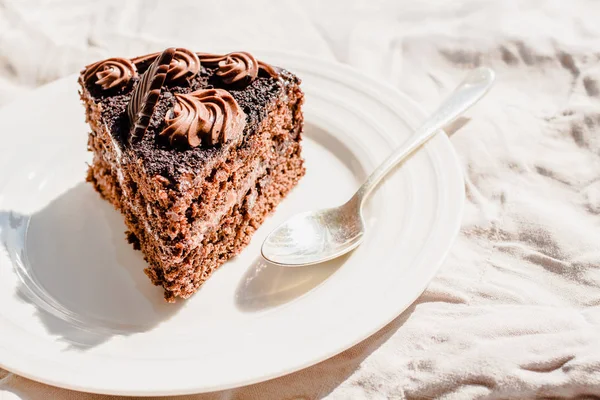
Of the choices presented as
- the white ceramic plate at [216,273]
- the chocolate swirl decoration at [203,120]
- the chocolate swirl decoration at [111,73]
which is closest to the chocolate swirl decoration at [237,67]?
the chocolate swirl decoration at [203,120]

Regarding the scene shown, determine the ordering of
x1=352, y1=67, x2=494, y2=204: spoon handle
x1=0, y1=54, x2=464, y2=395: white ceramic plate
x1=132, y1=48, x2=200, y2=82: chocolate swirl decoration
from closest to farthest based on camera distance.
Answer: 1. x1=0, y1=54, x2=464, y2=395: white ceramic plate
2. x1=132, y1=48, x2=200, y2=82: chocolate swirl decoration
3. x1=352, y1=67, x2=494, y2=204: spoon handle

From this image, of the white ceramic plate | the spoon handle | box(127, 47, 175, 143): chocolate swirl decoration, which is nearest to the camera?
the white ceramic plate

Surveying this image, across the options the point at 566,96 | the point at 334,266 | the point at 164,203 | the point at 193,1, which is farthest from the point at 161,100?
the point at 566,96

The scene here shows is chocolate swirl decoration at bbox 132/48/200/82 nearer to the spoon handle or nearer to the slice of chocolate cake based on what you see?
the slice of chocolate cake

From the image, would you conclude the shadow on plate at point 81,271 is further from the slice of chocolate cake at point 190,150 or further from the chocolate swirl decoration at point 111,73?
the chocolate swirl decoration at point 111,73

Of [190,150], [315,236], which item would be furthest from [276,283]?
[190,150]

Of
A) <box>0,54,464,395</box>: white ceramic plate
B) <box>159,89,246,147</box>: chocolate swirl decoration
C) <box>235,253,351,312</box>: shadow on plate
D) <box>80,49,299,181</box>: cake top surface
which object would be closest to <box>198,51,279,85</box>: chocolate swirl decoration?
<box>80,49,299,181</box>: cake top surface

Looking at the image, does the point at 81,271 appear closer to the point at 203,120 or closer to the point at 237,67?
the point at 203,120
